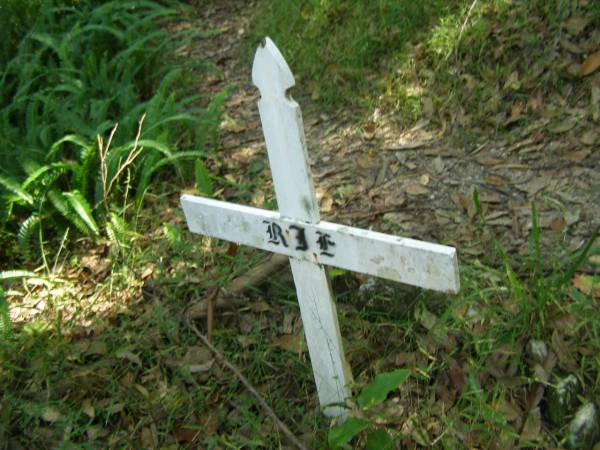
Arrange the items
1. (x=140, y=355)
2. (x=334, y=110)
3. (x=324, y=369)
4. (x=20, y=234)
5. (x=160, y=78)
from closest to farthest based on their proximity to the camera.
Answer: (x=324, y=369), (x=140, y=355), (x=20, y=234), (x=334, y=110), (x=160, y=78)

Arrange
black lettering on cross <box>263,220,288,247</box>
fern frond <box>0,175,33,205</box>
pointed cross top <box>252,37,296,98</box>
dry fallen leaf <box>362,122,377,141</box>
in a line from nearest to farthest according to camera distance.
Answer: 1. pointed cross top <box>252,37,296,98</box>
2. black lettering on cross <box>263,220,288,247</box>
3. fern frond <box>0,175,33,205</box>
4. dry fallen leaf <box>362,122,377,141</box>

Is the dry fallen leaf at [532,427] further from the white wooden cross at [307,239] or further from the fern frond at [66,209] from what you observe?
the fern frond at [66,209]

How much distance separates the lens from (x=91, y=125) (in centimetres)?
421

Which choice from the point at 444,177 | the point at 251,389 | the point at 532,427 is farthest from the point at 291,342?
the point at 444,177

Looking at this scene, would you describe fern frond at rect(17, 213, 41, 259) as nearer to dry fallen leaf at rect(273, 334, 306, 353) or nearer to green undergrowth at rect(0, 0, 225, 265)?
green undergrowth at rect(0, 0, 225, 265)

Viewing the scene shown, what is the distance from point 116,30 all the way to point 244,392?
3.39 m

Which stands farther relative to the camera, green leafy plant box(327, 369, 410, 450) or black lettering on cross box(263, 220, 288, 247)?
black lettering on cross box(263, 220, 288, 247)

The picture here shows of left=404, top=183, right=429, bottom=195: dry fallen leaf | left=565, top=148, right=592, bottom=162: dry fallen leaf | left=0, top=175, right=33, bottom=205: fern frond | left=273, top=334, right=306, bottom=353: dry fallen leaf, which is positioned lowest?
left=273, top=334, right=306, bottom=353: dry fallen leaf

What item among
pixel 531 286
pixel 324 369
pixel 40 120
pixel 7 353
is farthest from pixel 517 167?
pixel 40 120

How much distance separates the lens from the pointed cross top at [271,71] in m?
Answer: 1.78

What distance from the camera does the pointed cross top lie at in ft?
5.83

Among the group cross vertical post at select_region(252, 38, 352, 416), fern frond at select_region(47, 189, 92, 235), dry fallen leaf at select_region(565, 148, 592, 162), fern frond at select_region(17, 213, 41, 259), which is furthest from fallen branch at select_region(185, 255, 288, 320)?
dry fallen leaf at select_region(565, 148, 592, 162)

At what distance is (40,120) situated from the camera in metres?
4.38

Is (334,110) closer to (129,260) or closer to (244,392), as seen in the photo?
(129,260)
